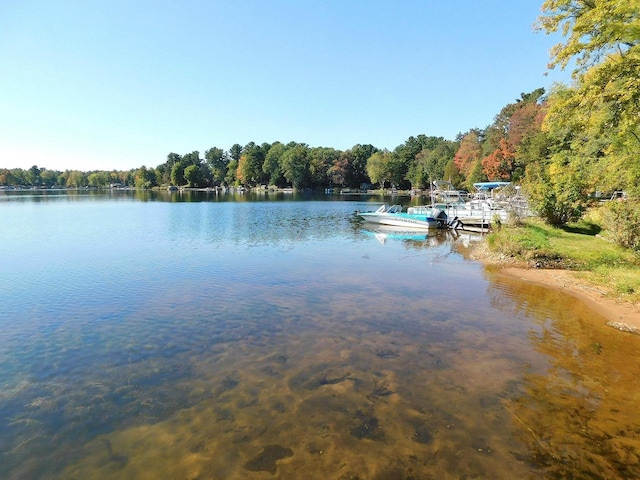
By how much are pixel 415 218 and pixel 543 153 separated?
1112 inches

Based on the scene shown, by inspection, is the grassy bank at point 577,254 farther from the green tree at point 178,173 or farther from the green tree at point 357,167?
the green tree at point 178,173

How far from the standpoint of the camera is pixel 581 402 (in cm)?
691

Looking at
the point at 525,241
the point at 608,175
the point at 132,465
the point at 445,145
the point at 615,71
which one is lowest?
the point at 132,465

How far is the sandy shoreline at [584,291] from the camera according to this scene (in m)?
10.5

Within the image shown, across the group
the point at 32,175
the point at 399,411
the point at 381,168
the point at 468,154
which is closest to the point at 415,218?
the point at 399,411

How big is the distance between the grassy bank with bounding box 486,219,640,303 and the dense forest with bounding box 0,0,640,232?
9.61 ft

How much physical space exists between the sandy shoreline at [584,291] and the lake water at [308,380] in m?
0.51

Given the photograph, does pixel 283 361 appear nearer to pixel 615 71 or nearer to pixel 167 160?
pixel 615 71

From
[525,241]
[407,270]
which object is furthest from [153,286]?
[525,241]

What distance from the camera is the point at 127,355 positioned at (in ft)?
29.0

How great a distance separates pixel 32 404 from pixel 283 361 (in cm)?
479

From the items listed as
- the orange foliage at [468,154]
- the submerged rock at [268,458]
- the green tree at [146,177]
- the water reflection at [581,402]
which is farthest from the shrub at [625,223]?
the green tree at [146,177]

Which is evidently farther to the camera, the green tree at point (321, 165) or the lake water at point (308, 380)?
the green tree at point (321, 165)

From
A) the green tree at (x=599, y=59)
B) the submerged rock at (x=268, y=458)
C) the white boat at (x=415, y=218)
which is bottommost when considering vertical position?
the submerged rock at (x=268, y=458)
